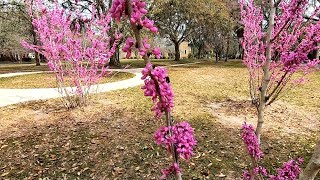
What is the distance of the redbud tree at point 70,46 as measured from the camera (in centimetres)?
617

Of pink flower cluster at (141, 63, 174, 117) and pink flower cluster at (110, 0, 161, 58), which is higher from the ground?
pink flower cluster at (110, 0, 161, 58)

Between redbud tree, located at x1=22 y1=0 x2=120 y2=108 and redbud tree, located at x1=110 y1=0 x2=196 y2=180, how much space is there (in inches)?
208

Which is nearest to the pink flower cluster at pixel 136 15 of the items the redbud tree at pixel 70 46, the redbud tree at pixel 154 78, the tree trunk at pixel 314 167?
the redbud tree at pixel 154 78

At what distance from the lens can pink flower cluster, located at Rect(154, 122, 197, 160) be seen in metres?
1.11

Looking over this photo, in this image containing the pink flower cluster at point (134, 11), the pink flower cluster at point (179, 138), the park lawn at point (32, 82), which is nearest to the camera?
the pink flower cluster at point (134, 11)

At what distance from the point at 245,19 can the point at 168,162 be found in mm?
2902

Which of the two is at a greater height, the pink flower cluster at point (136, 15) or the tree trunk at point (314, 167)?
the pink flower cluster at point (136, 15)

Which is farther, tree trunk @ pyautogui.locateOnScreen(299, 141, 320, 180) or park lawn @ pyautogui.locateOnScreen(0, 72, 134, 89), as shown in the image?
park lawn @ pyautogui.locateOnScreen(0, 72, 134, 89)

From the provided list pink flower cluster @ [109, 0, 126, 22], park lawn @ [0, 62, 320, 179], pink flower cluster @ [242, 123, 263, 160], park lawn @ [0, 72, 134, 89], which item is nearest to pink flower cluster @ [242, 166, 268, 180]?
pink flower cluster @ [242, 123, 263, 160]

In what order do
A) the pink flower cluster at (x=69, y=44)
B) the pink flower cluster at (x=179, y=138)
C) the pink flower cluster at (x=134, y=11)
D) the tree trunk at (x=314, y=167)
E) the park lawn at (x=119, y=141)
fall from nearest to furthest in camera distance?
the pink flower cluster at (x=134, y=11) < the pink flower cluster at (x=179, y=138) < the tree trunk at (x=314, y=167) < the park lawn at (x=119, y=141) < the pink flower cluster at (x=69, y=44)

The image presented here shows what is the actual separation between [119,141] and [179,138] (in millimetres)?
3855

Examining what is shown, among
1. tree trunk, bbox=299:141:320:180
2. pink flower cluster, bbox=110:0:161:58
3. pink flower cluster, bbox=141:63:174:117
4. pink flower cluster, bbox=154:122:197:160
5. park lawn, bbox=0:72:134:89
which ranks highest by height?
pink flower cluster, bbox=110:0:161:58

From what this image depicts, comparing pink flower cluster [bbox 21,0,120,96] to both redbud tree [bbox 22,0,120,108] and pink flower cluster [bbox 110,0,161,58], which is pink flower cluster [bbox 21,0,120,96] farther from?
pink flower cluster [bbox 110,0,161,58]

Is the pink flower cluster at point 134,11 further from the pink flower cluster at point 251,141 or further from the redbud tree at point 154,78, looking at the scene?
the pink flower cluster at point 251,141
